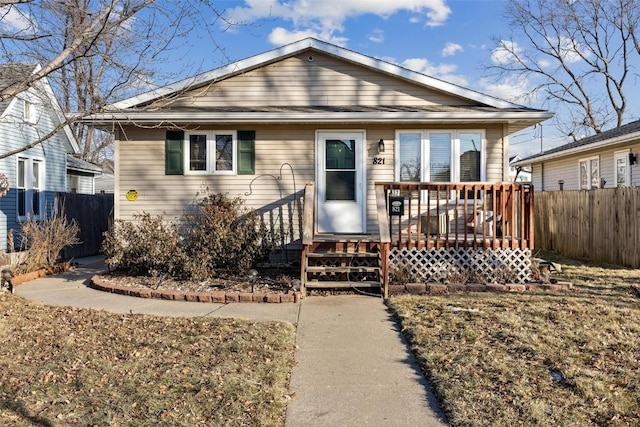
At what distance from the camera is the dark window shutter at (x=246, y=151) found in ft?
31.2

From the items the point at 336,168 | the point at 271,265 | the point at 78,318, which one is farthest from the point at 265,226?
the point at 78,318

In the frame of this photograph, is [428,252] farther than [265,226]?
No

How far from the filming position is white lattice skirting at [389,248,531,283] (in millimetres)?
8008

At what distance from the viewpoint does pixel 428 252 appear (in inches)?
318

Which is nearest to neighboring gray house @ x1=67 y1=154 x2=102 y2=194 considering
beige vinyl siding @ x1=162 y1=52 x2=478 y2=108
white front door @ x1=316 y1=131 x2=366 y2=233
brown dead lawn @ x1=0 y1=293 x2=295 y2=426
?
beige vinyl siding @ x1=162 y1=52 x2=478 y2=108

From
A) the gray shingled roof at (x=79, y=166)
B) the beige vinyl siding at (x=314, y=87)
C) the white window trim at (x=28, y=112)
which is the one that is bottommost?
the gray shingled roof at (x=79, y=166)

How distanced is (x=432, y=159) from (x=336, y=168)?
6.19 ft

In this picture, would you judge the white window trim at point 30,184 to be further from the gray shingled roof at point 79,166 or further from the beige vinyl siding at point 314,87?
the beige vinyl siding at point 314,87

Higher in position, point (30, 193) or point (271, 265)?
point (30, 193)

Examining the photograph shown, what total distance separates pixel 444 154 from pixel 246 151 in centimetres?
387

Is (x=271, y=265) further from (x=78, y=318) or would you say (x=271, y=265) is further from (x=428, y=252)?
(x=78, y=318)

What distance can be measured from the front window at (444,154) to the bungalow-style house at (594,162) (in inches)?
227

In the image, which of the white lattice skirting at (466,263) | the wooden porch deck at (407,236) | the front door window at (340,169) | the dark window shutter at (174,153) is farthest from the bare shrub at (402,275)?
the dark window shutter at (174,153)

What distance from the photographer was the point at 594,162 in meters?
16.4
